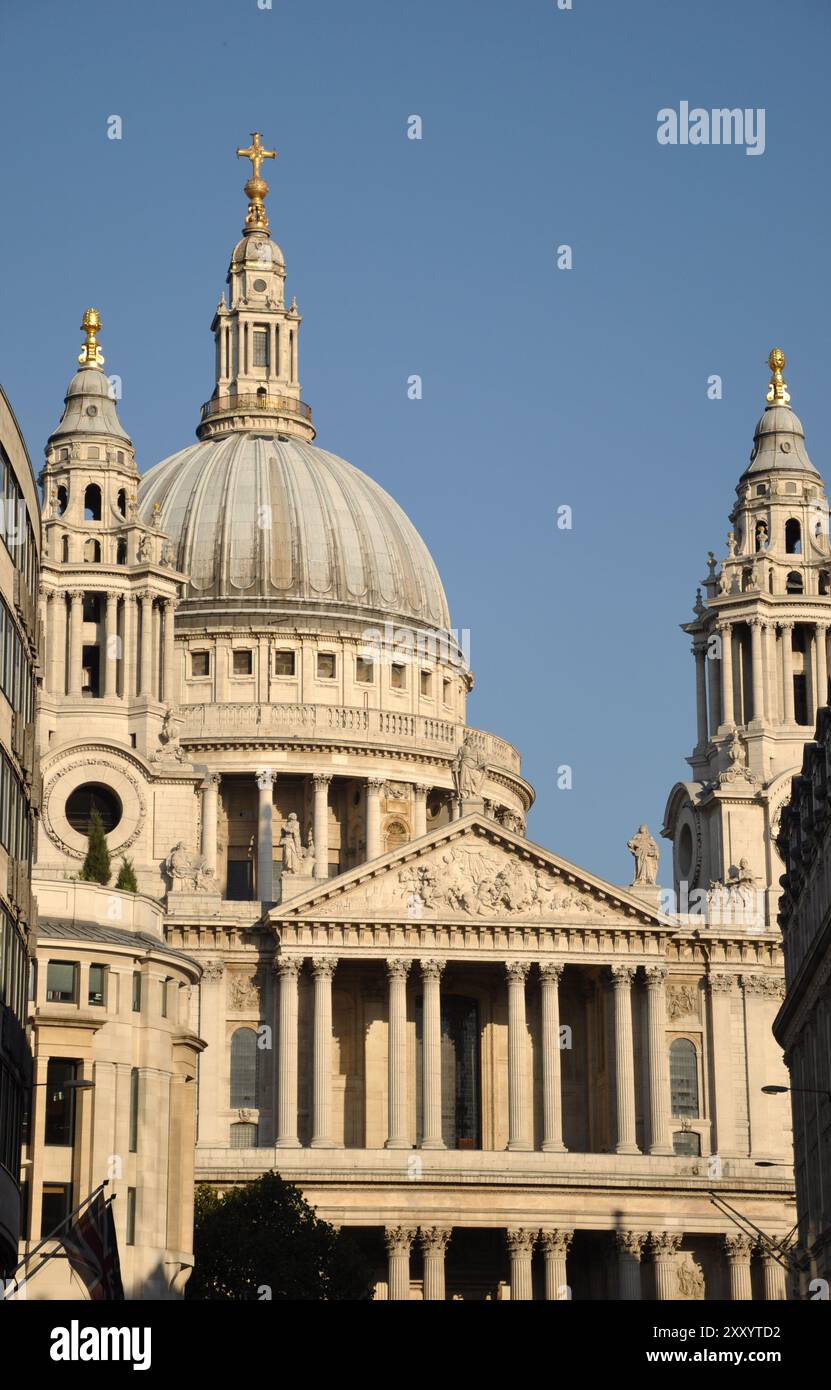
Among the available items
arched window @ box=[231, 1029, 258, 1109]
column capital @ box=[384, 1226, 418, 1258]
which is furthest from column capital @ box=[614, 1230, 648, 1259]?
arched window @ box=[231, 1029, 258, 1109]

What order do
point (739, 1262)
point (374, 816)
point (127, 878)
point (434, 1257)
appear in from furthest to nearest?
point (374, 816)
point (127, 878)
point (739, 1262)
point (434, 1257)

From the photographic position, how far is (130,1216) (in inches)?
3474

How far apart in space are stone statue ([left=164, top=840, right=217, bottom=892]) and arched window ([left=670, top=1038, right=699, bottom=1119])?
1931cm

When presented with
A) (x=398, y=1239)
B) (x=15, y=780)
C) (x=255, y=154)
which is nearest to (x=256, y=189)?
(x=255, y=154)

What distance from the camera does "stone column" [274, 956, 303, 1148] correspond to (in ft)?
395

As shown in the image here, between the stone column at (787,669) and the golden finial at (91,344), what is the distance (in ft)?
104

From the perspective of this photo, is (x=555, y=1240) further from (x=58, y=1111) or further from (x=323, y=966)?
(x=58, y=1111)

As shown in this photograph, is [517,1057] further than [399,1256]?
Yes

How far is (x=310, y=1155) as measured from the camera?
118 meters

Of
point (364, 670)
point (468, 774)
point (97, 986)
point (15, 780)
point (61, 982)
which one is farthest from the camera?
point (364, 670)

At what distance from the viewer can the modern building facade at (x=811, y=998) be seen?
82.6m

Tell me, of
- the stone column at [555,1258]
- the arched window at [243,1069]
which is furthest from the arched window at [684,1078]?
the arched window at [243,1069]

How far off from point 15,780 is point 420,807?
73.4 metres
